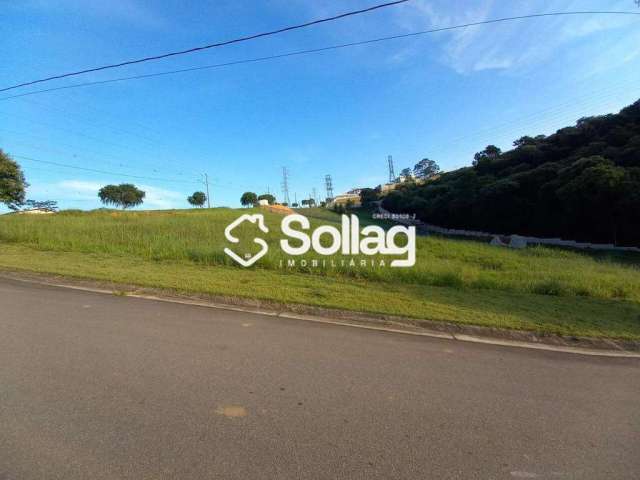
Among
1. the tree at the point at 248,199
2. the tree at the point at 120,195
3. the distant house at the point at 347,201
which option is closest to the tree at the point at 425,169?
the distant house at the point at 347,201

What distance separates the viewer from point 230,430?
2.28 metres

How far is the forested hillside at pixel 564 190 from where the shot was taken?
65.8ft

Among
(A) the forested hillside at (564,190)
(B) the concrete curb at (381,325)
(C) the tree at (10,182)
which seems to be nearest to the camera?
(B) the concrete curb at (381,325)

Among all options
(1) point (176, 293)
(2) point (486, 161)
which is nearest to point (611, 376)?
(1) point (176, 293)

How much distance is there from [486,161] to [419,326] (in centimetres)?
4239

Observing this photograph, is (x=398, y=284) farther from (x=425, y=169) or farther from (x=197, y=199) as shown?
(x=425, y=169)

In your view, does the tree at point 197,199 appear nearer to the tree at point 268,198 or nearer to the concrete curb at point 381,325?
the tree at point 268,198

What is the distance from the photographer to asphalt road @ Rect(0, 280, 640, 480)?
1.99 meters

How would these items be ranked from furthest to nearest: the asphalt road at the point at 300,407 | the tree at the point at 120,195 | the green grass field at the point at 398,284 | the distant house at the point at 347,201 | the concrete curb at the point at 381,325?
the distant house at the point at 347,201 → the tree at the point at 120,195 → the green grass field at the point at 398,284 → the concrete curb at the point at 381,325 → the asphalt road at the point at 300,407

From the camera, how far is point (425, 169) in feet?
341

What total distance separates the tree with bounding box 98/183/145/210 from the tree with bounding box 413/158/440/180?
86.1 metres

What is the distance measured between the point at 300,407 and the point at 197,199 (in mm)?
75976

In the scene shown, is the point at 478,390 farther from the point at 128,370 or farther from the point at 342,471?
the point at 128,370

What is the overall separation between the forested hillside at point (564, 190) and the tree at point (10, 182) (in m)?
53.8
